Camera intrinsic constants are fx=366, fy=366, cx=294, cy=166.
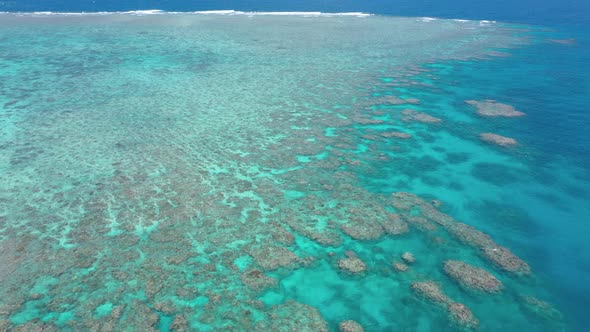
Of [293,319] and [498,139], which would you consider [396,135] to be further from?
[293,319]

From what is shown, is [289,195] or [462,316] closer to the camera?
[462,316]

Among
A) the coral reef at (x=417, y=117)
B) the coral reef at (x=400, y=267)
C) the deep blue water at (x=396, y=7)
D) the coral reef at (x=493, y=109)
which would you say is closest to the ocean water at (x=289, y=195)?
the coral reef at (x=400, y=267)

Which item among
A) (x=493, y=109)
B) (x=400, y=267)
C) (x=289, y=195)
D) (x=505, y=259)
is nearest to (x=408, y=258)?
(x=400, y=267)

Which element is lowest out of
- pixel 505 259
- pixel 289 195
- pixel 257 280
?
pixel 257 280

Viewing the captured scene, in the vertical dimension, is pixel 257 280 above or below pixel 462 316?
above

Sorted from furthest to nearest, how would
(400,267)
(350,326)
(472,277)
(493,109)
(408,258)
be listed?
1. (493,109)
2. (408,258)
3. (400,267)
4. (472,277)
5. (350,326)

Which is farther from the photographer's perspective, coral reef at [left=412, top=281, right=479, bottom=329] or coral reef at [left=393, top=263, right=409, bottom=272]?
coral reef at [left=393, top=263, right=409, bottom=272]

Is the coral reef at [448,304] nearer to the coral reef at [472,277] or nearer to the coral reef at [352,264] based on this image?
the coral reef at [472,277]

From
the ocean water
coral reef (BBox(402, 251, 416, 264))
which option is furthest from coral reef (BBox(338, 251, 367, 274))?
coral reef (BBox(402, 251, 416, 264))

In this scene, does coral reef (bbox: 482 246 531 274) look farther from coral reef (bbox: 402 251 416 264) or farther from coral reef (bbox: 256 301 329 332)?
coral reef (bbox: 256 301 329 332)
